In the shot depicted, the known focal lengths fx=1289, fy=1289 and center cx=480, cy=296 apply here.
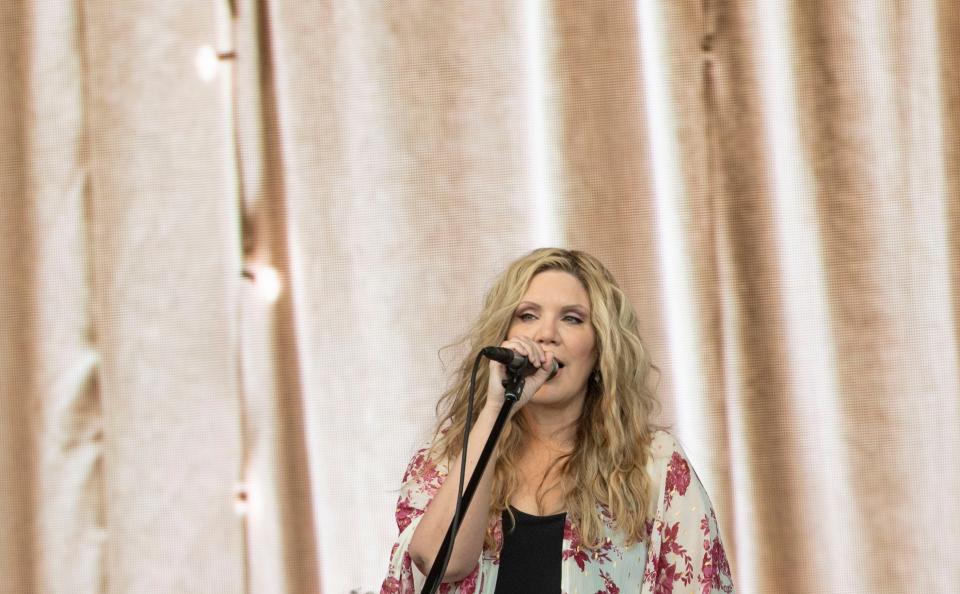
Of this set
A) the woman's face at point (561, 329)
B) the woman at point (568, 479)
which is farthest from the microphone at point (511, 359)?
the woman's face at point (561, 329)

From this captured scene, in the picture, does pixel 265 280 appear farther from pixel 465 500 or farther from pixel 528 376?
pixel 465 500

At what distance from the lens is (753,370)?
9.15ft

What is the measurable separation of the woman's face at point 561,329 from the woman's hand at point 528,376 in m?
0.26

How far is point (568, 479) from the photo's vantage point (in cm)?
219

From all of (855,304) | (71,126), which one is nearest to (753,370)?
(855,304)

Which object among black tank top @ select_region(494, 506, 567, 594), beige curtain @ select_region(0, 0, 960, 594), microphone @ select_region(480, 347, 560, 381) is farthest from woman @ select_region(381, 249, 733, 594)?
beige curtain @ select_region(0, 0, 960, 594)

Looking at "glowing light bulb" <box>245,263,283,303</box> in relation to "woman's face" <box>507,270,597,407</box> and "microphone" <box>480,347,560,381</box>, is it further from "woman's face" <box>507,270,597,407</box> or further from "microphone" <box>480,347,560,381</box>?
"microphone" <box>480,347,560,381</box>

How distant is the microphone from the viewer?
5.87 feet

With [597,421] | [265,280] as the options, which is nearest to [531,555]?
[597,421]

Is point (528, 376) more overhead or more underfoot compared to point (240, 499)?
more overhead

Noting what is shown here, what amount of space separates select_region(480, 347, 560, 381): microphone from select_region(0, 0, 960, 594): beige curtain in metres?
1.02

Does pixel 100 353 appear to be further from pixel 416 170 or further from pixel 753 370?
pixel 753 370

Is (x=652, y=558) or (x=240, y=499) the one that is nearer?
(x=652, y=558)

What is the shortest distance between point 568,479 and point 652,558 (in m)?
0.19
